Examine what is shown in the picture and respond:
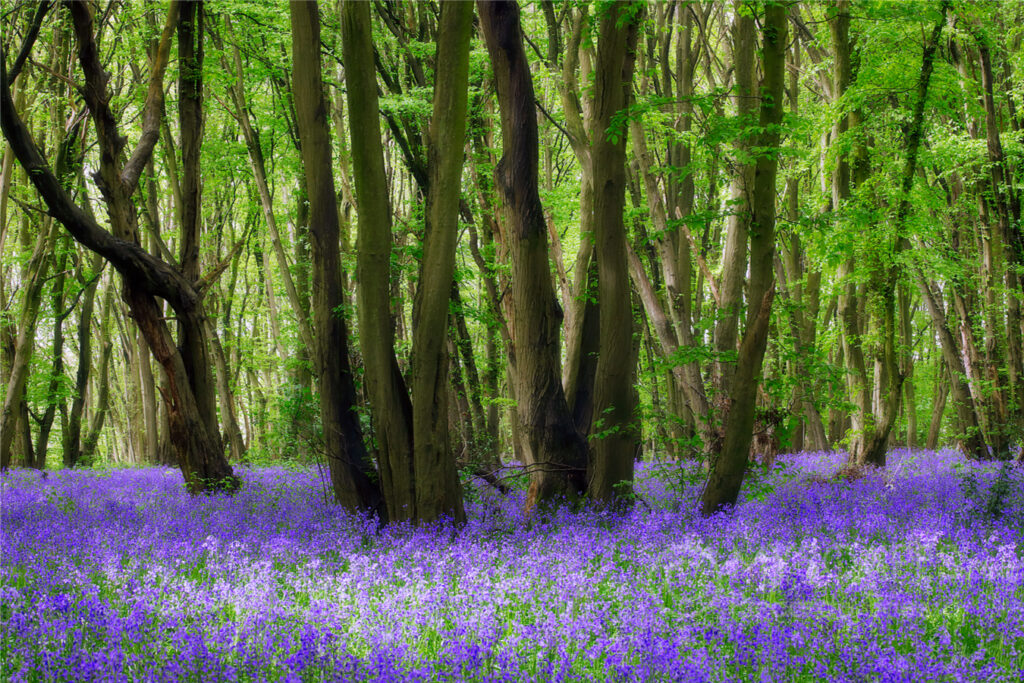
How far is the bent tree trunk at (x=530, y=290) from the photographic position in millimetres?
8945

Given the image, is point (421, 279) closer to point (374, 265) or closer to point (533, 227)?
point (374, 265)

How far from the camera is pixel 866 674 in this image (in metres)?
3.81

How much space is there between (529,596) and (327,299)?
15.8 ft

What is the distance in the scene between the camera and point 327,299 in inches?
340

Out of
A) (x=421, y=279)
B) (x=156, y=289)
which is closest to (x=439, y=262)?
(x=421, y=279)

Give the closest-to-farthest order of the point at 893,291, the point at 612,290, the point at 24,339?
the point at 612,290 → the point at 893,291 → the point at 24,339

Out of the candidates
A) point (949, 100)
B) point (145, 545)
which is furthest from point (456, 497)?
point (949, 100)

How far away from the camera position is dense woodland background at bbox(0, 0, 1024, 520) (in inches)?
297

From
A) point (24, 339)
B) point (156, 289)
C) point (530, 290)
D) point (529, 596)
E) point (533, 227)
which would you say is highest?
point (533, 227)

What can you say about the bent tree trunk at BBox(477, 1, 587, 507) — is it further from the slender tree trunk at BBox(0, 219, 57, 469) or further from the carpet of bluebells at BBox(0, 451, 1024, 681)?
the slender tree trunk at BBox(0, 219, 57, 469)

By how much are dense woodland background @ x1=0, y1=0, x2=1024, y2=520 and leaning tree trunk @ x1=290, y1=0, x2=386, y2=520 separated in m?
0.03

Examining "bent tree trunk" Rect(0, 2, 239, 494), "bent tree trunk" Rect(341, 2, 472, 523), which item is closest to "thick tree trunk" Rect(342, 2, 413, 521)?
"bent tree trunk" Rect(341, 2, 472, 523)

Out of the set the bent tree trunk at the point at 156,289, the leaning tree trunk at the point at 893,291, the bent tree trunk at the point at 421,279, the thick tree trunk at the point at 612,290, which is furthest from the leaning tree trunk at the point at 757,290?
the bent tree trunk at the point at 156,289

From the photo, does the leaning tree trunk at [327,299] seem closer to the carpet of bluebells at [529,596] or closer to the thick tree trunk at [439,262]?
the carpet of bluebells at [529,596]
